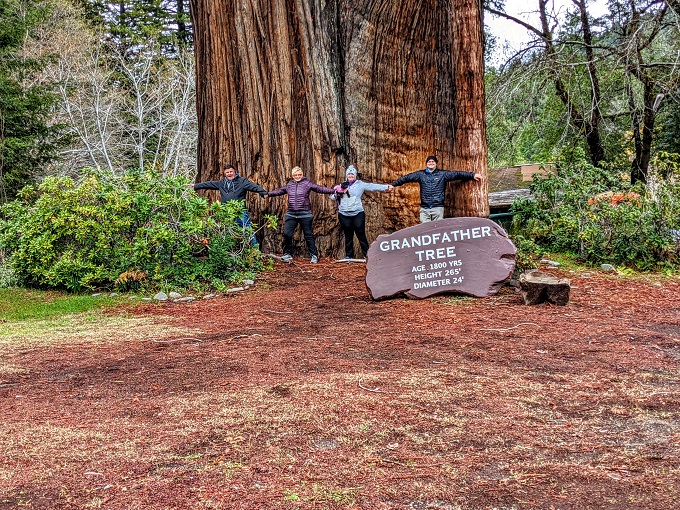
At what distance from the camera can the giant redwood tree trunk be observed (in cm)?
1087

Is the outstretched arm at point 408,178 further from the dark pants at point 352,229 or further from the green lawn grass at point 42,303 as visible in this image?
the green lawn grass at point 42,303

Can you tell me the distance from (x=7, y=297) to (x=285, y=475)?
7.43m

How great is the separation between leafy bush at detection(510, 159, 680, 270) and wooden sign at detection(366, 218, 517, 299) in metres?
1.13

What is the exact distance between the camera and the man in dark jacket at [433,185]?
1000 cm

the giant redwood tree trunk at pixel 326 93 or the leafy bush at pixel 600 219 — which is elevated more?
the giant redwood tree trunk at pixel 326 93

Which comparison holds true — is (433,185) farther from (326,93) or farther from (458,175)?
(326,93)

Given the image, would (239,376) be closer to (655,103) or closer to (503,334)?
(503,334)

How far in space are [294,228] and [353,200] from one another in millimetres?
1164

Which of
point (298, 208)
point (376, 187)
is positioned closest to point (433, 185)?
point (376, 187)

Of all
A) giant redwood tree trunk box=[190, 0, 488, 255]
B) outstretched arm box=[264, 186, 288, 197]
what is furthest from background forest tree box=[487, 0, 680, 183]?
outstretched arm box=[264, 186, 288, 197]

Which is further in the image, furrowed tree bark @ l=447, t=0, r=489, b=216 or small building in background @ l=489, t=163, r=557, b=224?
small building in background @ l=489, t=163, r=557, b=224

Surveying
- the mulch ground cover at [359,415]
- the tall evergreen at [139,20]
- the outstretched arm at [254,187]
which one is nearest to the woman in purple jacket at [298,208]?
the outstretched arm at [254,187]

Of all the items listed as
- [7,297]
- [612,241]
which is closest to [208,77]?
[7,297]

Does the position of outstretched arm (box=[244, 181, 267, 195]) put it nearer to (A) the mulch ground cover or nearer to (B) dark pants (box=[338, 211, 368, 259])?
(B) dark pants (box=[338, 211, 368, 259])
